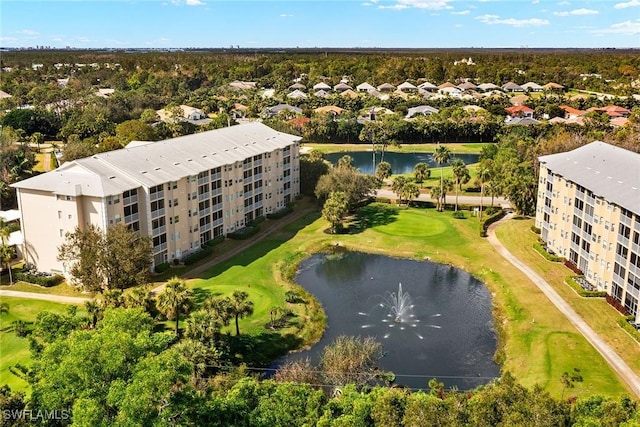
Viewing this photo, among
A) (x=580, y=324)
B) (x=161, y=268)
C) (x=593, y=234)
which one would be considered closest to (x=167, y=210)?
(x=161, y=268)

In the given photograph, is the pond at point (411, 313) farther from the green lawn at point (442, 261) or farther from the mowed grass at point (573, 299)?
the mowed grass at point (573, 299)

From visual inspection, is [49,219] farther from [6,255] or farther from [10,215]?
[10,215]

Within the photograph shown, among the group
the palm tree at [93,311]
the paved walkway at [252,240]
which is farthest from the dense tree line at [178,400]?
the paved walkway at [252,240]

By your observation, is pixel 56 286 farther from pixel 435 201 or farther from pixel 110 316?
pixel 435 201

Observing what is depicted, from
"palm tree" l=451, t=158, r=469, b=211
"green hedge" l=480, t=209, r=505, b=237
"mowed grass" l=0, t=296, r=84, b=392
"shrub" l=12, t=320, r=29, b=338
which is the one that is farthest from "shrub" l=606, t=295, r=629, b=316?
"shrub" l=12, t=320, r=29, b=338

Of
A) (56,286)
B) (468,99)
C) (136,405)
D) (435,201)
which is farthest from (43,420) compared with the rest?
(468,99)

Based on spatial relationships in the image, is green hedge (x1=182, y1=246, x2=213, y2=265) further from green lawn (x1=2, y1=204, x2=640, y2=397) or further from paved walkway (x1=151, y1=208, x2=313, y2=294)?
green lawn (x1=2, y1=204, x2=640, y2=397)

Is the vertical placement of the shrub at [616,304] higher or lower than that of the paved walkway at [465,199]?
lower

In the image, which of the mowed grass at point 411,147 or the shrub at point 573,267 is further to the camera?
the mowed grass at point 411,147
